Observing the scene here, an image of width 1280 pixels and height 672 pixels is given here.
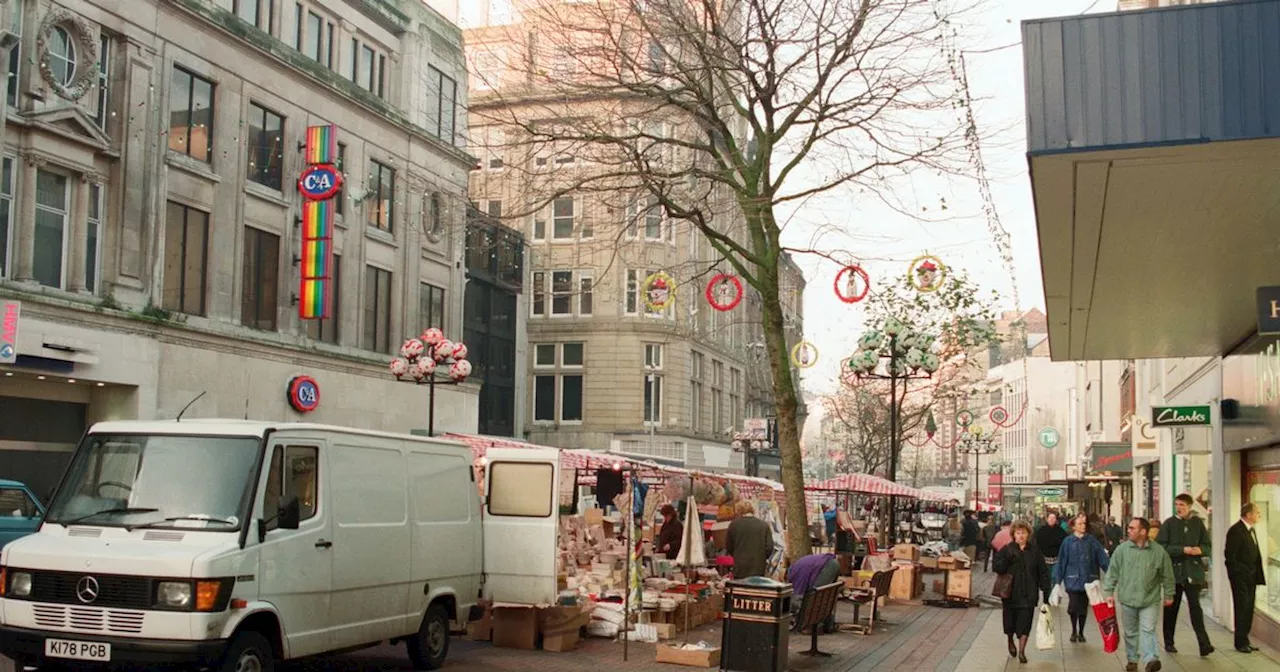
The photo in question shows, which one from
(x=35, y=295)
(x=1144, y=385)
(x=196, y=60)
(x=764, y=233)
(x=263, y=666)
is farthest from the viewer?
(x=1144, y=385)

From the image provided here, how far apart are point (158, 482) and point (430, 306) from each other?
1256 inches

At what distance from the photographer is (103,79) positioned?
27.4m

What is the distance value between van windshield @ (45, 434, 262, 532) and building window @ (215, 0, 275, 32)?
23320 mm

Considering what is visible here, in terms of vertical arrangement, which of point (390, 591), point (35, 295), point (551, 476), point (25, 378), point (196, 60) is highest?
point (196, 60)

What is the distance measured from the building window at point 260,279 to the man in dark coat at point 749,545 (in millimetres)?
19280

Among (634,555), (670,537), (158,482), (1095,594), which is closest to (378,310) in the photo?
(670,537)

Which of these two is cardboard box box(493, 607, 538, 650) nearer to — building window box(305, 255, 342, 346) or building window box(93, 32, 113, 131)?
building window box(93, 32, 113, 131)

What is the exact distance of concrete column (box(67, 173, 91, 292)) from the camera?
26.4 metres

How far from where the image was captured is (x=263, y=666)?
34.6 ft

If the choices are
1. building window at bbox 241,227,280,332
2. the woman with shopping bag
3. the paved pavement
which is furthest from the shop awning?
building window at bbox 241,227,280,332

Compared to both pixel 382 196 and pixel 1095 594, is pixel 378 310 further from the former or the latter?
pixel 1095 594

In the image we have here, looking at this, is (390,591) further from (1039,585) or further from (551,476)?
(1039,585)

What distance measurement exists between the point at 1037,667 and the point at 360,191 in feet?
86.5

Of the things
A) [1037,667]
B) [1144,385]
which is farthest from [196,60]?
[1144,385]
